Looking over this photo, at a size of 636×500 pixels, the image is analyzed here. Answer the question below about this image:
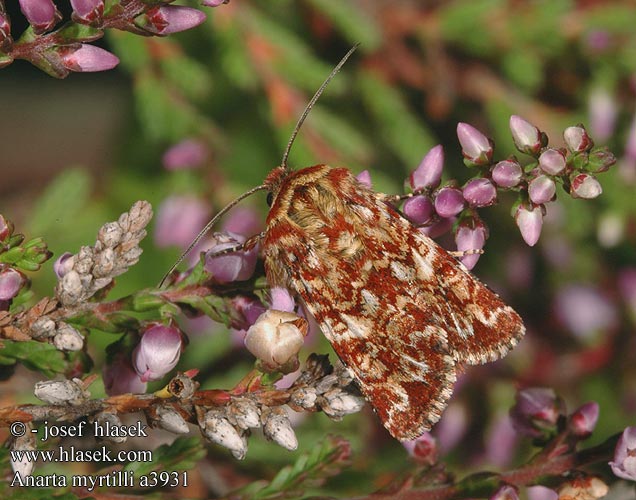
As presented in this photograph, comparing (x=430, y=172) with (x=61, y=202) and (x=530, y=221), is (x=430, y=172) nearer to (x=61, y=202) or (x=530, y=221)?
(x=530, y=221)

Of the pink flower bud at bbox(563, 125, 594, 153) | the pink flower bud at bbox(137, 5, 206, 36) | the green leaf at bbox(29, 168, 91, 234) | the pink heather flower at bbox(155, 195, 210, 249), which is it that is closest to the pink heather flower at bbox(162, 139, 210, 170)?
the pink heather flower at bbox(155, 195, 210, 249)

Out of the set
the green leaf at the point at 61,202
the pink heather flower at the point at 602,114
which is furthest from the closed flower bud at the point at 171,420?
the pink heather flower at the point at 602,114

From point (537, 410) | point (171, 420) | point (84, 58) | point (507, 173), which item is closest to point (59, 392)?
point (171, 420)

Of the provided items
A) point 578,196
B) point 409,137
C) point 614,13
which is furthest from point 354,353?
point 614,13

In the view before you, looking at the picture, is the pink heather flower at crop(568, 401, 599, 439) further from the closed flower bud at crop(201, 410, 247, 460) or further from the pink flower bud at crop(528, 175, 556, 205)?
the closed flower bud at crop(201, 410, 247, 460)

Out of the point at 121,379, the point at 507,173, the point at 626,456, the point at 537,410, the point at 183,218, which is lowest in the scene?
the point at 183,218

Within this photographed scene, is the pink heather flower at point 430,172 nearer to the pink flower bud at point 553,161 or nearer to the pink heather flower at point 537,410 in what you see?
the pink flower bud at point 553,161

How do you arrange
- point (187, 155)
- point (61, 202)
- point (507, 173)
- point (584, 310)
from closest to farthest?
point (507, 173) → point (61, 202) → point (187, 155) → point (584, 310)

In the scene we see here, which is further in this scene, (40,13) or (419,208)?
(419,208)
